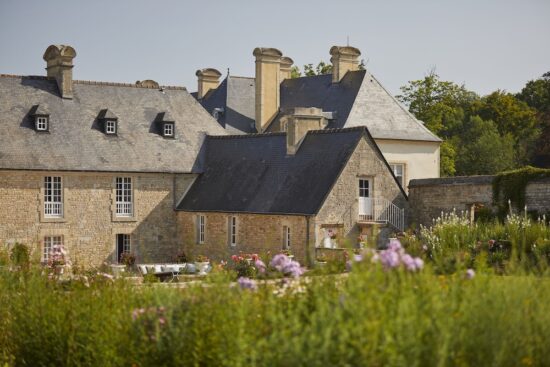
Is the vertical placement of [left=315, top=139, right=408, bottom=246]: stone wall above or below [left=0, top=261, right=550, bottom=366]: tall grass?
above

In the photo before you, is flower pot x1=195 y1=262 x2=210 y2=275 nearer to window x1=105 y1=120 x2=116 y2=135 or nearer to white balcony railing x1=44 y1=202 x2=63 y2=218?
white balcony railing x1=44 y1=202 x2=63 y2=218

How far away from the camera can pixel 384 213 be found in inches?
1246

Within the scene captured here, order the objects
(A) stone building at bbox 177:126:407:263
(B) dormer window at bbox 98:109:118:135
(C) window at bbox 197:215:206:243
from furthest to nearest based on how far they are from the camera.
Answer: (B) dormer window at bbox 98:109:118:135 → (C) window at bbox 197:215:206:243 → (A) stone building at bbox 177:126:407:263

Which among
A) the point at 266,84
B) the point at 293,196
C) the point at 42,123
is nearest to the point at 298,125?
the point at 293,196

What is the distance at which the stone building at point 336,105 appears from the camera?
4012 centimetres

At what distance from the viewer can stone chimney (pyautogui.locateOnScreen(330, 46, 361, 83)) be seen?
139 ft

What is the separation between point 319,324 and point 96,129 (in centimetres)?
2634

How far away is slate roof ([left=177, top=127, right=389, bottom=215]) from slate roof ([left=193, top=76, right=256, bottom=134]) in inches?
271

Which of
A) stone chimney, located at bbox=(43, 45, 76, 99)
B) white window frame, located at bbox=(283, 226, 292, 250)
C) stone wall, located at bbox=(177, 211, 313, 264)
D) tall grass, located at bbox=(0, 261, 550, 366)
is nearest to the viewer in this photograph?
tall grass, located at bbox=(0, 261, 550, 366)

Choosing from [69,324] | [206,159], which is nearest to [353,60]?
[206,159]

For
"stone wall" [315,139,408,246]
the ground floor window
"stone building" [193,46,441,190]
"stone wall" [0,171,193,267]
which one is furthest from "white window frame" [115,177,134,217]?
"stone wall" [315,139,408,246]

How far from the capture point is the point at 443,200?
3180 centimetres

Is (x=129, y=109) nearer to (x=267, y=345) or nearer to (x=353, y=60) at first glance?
(x=353, y=60)

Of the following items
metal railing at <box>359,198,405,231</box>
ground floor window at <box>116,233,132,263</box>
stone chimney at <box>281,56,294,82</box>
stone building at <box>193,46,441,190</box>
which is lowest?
ground floor window at <box>116,233,132,263</box>
